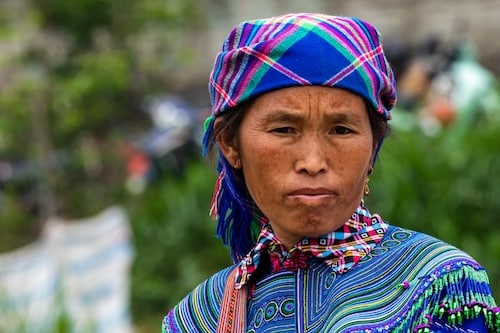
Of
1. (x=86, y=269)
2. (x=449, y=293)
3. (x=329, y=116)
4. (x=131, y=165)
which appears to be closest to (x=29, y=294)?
(x=86, y=269)

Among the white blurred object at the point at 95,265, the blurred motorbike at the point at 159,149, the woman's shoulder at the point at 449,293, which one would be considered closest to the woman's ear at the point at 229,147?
the woman's shoulder at the point at 449,293

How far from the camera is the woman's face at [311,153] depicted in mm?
2109

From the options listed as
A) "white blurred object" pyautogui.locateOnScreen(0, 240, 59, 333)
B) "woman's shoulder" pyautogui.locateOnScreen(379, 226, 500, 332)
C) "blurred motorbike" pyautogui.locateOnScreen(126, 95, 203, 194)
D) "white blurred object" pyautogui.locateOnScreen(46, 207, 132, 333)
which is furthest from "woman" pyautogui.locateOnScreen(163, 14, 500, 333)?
"blurred motorbike" pyautogui.locateOnScreen(126, 95, 203, 194)

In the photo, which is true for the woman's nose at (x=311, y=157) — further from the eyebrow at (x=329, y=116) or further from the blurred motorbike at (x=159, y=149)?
the blurred motorbike at (x=159, y=149)

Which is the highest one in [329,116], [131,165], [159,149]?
[159,149]

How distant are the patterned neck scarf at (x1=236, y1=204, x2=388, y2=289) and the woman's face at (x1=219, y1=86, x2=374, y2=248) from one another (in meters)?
0.03

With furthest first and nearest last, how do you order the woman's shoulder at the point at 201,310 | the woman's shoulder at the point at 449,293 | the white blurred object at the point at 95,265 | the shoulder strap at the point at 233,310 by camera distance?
the white blurred object at the point at 95,265 < the woman's shoulder at the point at 201,310 < the shoulder strap at the point at 233,310 < the woman's shoulder at the point at 449,293

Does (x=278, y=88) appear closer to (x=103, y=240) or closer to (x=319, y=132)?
(x=319, y=132)

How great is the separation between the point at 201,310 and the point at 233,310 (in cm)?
12

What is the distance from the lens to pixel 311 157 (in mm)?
2098

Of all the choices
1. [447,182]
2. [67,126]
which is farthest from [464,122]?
[67,126]

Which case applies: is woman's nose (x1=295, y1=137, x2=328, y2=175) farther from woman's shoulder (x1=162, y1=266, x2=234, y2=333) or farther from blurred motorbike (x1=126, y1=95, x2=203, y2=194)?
blurred motorbike (x1=126, y1=95, x2=203, y2=194)

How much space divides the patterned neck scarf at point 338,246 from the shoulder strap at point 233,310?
94mm

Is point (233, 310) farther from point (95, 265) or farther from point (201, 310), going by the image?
point (95, 265)
